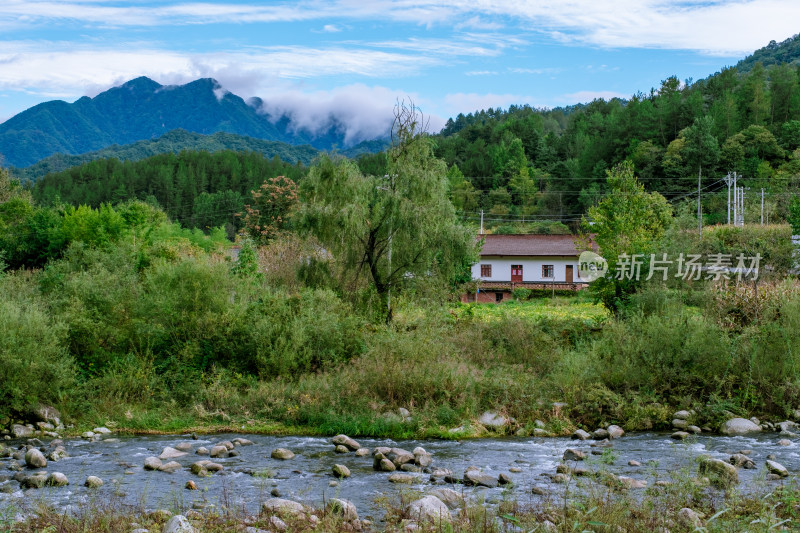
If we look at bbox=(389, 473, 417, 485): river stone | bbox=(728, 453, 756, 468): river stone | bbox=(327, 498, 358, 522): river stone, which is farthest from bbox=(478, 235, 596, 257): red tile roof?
bbox=(327, 498, 358, 522): river stone

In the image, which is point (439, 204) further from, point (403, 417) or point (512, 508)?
point (512, 508)

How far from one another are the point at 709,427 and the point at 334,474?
9060 millimetres

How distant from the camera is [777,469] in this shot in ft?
37.9

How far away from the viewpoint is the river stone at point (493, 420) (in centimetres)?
1611

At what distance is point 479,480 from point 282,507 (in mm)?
3544

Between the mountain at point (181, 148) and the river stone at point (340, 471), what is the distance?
423ft

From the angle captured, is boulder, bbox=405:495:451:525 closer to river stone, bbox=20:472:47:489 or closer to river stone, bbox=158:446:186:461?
river stone, bbox=158:446:186:461

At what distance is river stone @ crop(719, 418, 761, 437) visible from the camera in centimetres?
1538

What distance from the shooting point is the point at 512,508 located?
9.02 metres

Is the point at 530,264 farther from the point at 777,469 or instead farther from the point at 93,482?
the point at 93,482

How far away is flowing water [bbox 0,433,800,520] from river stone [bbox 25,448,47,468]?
159mm

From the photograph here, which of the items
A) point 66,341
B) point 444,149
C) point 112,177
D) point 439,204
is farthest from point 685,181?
point 112,177

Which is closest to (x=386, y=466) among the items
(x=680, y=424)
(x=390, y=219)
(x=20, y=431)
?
(x=680, y=424)

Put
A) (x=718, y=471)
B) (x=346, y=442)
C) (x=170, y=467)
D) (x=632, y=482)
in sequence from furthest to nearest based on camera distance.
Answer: (x=346, y=442) → (x=170, y=467) → (x=718, y=471) → (x=632, y=482)
